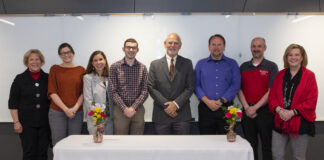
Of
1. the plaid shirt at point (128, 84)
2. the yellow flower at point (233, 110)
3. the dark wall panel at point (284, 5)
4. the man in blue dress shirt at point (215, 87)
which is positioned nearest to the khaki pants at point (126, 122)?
the plaid shirt at point (128, 84)

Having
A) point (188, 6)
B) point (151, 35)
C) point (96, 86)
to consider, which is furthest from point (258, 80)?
point (96, 86)

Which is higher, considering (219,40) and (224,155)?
(219,40)

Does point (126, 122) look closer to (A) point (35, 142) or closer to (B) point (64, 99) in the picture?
(B) point (64, 99)

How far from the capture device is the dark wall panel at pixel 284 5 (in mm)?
3658

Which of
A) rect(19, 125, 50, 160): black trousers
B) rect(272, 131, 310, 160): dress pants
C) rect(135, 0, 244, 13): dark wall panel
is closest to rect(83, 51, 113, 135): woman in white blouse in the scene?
rect(19, 125, 50, 160): black trousers

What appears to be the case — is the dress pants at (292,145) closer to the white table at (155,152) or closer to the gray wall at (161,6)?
the white table at (155,152)

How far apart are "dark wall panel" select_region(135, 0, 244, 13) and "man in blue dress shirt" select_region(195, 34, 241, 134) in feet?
2.13

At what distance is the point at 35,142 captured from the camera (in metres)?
3.21

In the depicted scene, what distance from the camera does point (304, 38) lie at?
372 cm

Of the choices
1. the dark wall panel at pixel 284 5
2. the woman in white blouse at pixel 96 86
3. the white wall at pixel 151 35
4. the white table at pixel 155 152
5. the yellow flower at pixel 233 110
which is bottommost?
the white table at pixel 155 152

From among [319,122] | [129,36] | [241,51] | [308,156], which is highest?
[129,36]

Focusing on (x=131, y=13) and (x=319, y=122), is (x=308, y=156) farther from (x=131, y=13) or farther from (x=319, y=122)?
(x=131, y=13)

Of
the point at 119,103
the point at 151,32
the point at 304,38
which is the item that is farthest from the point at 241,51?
the point at 119,103

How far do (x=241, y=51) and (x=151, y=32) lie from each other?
1.36 meters
